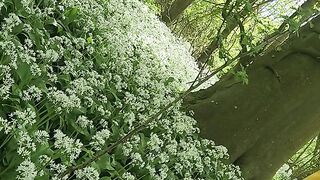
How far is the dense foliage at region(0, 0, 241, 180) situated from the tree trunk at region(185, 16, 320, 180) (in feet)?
0.53

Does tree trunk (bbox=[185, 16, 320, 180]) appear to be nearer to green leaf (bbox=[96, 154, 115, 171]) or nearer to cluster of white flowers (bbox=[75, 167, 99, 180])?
green leaf (bbox=[96, 154, 115, 171])

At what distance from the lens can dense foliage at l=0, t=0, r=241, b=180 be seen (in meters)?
2.25

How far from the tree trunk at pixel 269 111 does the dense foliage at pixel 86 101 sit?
0.16 m

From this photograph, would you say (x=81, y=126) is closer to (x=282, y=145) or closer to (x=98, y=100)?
(x=98, y=100)

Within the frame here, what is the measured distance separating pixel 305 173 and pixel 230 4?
3435 mm

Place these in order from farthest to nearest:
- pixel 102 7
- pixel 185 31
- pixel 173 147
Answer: pixel 185 31, pixel 102 7, pixel 173 147

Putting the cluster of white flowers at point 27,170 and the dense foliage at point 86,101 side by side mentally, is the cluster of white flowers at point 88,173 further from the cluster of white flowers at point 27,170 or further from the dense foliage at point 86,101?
the cluster of white flowers at point 27,170

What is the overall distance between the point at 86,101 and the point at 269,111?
1502 millimetres

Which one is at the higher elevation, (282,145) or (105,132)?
(105,132)

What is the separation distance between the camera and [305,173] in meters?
5.95

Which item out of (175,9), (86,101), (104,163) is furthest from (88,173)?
(175,9)

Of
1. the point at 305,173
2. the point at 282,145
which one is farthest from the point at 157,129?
the point at 305,173

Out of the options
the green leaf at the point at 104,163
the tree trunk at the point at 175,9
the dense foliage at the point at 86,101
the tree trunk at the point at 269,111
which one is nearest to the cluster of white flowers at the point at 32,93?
the dense foliage at the point at 86,101

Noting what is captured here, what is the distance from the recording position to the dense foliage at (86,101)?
225 cm
